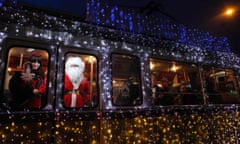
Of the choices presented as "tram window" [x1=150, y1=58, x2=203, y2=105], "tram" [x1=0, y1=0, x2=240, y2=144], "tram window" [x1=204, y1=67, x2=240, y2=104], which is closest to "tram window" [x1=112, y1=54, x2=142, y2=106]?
"tram" [x1=0, y1=0, x2=240, y2=144]

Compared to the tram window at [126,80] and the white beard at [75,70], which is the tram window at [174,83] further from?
the white beard at [75,70]

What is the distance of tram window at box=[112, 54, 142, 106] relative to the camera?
2.70 meters

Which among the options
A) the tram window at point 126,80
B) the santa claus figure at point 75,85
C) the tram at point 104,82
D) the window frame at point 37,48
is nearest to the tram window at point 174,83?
the tram at point 104,82

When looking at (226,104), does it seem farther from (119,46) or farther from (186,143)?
(119,46)

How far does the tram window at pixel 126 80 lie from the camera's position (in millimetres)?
2698

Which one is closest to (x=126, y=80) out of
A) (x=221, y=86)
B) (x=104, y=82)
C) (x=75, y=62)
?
(x=104, y=82)

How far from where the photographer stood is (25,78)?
7.11 feet

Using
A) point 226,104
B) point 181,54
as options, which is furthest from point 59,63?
point 226,104

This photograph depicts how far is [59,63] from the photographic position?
7.61 ft

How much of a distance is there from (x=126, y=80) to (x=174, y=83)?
4.03 feet

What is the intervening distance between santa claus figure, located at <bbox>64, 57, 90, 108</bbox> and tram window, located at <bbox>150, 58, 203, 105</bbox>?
1137 mm

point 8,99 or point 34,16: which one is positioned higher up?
point 34,16

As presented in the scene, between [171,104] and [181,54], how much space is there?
1011 mm

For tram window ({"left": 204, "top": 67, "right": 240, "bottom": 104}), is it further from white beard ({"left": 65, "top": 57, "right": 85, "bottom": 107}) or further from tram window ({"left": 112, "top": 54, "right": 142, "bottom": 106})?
white beard ({"left": 65, "top": 57, "right": 85, "bottom": 107})
